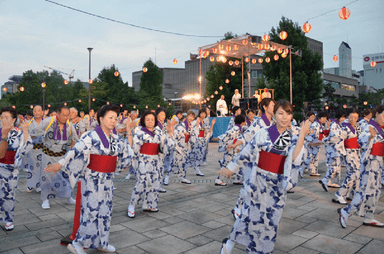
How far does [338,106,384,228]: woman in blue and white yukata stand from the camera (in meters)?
4.33

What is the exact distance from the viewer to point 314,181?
25.7 ft

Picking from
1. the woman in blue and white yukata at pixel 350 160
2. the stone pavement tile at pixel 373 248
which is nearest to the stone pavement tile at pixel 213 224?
the stone pavement tile at pixel 373 248

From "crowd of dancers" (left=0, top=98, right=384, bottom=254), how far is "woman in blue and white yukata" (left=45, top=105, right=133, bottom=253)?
0.04ft

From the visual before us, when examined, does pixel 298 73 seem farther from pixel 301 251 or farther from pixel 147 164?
pixel 301 251

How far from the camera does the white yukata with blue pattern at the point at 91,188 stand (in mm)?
3385

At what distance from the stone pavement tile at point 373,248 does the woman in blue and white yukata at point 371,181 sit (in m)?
0.56

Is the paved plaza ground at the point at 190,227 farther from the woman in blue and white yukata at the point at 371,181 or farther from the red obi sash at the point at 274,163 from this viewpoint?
the red obi sash at the point at 274,163

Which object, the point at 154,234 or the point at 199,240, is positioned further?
the point at 154,234

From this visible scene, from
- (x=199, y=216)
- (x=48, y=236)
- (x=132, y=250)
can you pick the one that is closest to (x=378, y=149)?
(x=199, y=216)

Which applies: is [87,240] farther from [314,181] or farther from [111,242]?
[314,181]

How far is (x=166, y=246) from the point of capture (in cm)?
367

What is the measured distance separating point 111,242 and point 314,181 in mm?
6027

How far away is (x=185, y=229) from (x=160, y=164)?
4.41 feet

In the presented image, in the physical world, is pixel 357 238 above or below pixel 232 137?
below
